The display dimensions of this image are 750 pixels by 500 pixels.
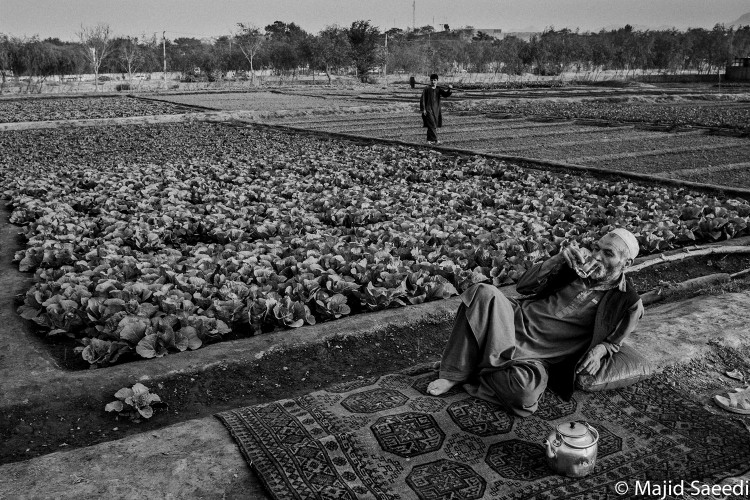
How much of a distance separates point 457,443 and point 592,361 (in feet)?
2.86

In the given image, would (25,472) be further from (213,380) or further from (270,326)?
(270,326)

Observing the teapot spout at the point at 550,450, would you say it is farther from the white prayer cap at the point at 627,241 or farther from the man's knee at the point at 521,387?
the white prayer cap at the point at 627,241

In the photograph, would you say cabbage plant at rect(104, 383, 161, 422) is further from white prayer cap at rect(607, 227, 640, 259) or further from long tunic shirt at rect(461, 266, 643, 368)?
white prayer cap at rect(607, 227, 640, 259)

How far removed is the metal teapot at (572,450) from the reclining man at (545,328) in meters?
0.40

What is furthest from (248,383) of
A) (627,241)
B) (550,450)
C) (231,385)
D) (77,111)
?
(77,111)

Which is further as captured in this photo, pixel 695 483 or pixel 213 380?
pixel 213 380

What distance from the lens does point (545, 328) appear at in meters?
3.64

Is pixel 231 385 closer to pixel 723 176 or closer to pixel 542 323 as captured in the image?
pixel 542 323

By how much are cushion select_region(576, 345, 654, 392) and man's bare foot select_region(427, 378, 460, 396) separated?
67 cm

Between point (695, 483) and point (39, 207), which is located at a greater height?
point (39, 207)

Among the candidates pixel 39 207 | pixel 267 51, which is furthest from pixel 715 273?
pixel 267 51

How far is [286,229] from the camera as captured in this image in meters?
→ 6.71

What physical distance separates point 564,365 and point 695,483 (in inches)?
36.0

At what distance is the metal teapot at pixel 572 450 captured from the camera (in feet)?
9.37
